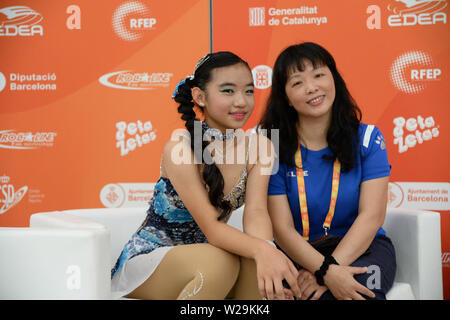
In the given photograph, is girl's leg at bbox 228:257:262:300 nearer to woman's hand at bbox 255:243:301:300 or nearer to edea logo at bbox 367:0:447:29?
woman's hand at bbox 255:243:301:300

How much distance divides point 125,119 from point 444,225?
8.21 feet

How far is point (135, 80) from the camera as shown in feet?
12.2

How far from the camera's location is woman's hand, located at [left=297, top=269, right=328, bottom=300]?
1.82 metres

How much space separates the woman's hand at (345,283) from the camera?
1746 millimetres

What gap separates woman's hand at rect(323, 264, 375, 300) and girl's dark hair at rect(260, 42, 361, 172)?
0.43 meters

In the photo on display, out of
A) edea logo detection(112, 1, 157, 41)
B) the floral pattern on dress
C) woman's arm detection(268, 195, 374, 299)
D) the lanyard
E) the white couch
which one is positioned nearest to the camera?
the white couch

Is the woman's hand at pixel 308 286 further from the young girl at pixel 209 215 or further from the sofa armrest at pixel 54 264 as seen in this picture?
the sofa armrest at pixel 54 264

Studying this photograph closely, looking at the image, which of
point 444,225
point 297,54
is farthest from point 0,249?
point 444,225

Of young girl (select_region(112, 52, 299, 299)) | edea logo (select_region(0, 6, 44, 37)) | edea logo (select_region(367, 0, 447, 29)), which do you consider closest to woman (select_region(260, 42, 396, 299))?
young girl (select_region(112, 52, 299, 299))

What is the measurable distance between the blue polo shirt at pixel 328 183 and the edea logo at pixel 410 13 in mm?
1774

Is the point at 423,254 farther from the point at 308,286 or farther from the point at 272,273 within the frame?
the point at 272,273

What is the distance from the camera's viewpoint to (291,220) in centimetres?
201

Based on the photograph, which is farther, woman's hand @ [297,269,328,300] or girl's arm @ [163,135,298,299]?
woman's hand @ [297,269,328,300]

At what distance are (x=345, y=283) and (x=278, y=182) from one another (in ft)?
1.63
